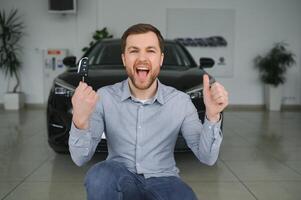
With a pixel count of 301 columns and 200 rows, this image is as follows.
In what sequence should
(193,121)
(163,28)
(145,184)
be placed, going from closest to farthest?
(145,184) < (193,121) < (163,28)

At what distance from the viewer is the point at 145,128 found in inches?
65.7

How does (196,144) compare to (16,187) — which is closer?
(196,144)

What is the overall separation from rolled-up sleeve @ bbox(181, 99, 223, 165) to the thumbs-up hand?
43 millimetres

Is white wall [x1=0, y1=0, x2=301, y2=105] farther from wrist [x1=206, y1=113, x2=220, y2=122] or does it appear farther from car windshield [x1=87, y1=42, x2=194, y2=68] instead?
wrist [x1=206, y1=113, x2=220, y2=122]

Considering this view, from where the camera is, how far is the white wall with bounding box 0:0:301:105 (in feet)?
25.5

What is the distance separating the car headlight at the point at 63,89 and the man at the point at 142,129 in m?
1.64

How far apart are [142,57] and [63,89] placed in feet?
6.40

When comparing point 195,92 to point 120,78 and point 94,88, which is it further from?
point 94,88

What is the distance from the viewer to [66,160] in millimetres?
3725

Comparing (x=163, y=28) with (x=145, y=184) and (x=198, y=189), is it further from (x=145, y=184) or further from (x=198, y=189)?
(x=145, y=184)

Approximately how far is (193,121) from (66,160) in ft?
7.54

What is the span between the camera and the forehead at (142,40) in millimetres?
1571

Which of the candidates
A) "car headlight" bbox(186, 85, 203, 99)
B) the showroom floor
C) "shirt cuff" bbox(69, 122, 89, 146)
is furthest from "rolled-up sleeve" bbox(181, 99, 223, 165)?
"car headlight" bbox(186, 85, 203, 99)

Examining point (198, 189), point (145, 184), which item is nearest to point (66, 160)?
point (198, 189)
